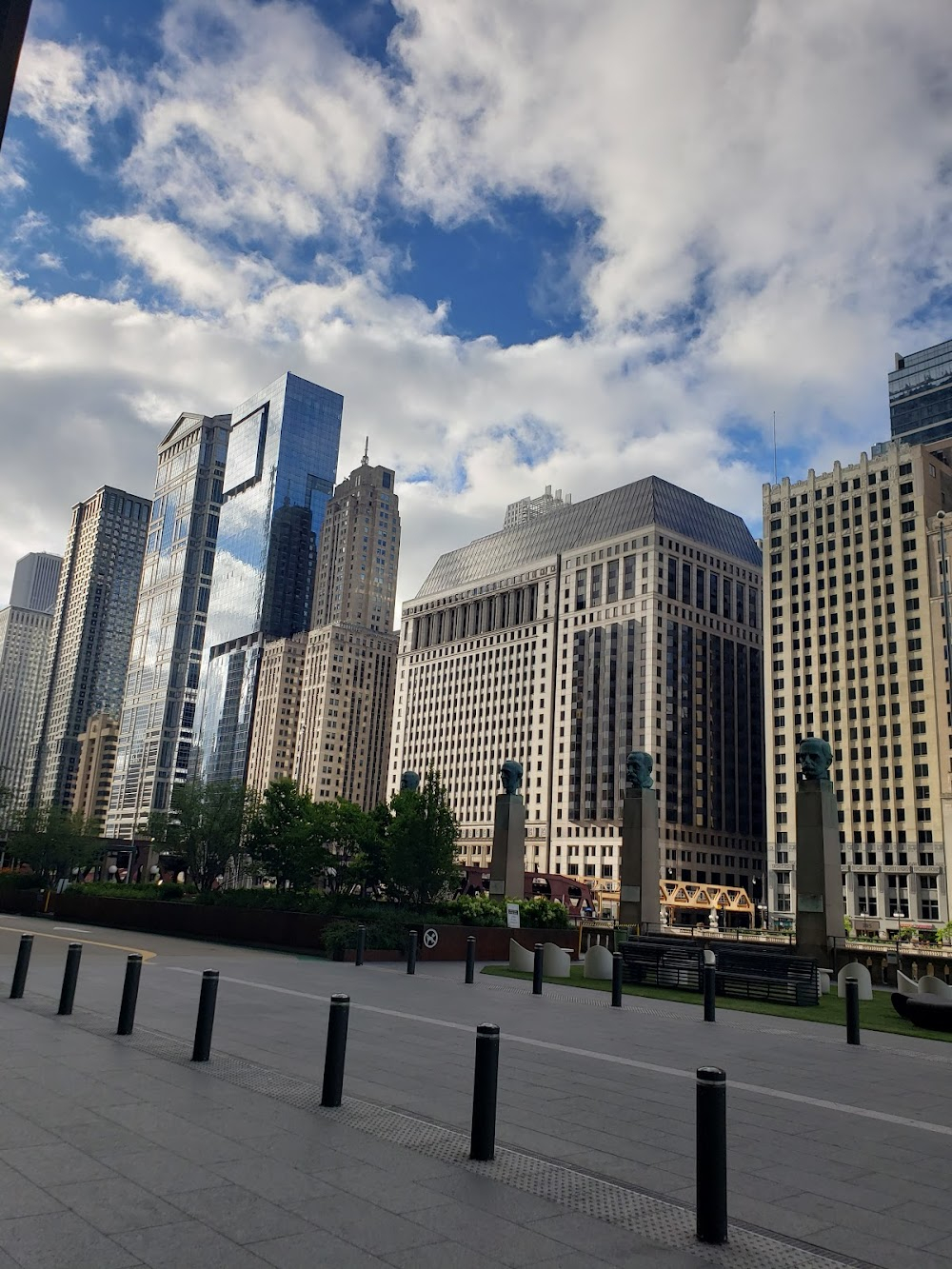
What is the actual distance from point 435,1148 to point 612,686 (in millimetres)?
138067

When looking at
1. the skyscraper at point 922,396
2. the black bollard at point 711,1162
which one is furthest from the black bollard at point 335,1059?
the skyscraper at point 922,396

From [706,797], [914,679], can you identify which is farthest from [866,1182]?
[706,797]

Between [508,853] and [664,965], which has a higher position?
[508,853]

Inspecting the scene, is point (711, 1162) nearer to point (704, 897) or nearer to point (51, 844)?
point (51, 844)

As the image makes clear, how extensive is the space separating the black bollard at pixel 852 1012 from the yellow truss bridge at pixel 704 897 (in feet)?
298

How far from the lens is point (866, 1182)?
7816 mm

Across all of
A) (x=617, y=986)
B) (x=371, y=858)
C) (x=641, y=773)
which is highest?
(x=641, y=773)

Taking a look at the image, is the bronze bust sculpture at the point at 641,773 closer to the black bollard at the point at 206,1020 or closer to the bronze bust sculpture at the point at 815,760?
the bronze bust sculpture at the point at 815,760

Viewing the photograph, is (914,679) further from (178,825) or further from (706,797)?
(178,825)

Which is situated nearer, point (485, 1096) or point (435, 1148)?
point (485, 1096)

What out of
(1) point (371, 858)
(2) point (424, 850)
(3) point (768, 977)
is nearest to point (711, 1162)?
(3) point (768, 977)

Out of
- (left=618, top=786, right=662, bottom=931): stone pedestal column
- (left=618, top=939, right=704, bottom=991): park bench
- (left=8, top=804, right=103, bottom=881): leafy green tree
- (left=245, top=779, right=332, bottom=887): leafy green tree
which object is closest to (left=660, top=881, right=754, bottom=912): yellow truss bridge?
(left=245, top=779, right=332, bottom=887): leafy green tree

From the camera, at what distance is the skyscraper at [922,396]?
549ft

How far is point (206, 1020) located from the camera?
11.3 m
